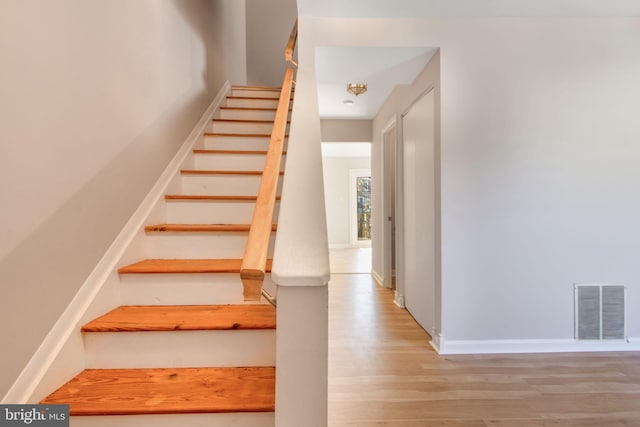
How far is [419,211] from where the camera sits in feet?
10.4

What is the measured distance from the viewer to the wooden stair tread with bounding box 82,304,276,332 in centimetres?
136

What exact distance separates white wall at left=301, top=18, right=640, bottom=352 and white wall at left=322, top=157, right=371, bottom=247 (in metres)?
6.16

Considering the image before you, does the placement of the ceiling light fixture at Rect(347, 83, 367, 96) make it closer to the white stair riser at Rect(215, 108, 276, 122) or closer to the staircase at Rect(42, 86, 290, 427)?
the white stair riser at Rect(215, 108, 276, 122)

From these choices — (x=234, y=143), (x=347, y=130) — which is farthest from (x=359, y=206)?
(x=234, y=143)

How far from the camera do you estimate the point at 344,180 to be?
8.70 meters

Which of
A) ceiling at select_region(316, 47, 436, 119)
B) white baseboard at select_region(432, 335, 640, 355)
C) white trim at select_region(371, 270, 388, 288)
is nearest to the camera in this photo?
white baseboard at select_region(432, 335, 640, 355)

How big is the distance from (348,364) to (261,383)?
1.22 meters

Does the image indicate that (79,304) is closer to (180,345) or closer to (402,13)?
(180,345)

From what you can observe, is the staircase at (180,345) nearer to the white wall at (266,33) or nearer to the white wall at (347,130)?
the white wall at (347,130)

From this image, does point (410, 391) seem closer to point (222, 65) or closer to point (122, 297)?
point (122, 297)

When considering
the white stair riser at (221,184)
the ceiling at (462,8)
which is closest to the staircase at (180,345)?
the white stair riser at (221,184)

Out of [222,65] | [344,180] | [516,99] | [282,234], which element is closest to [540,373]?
[516,99]

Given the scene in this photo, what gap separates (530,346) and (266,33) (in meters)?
5.51

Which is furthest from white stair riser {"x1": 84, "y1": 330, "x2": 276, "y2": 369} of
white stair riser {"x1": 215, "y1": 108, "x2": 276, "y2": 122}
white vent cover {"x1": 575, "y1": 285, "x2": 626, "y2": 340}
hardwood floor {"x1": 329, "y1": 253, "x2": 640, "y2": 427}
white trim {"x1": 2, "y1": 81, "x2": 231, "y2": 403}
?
white vent cover {"x1": 575, "y1": 285, "x2": 626, "y2": 340}
